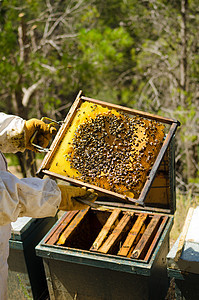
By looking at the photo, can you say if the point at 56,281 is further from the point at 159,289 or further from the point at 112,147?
the point at 112,147

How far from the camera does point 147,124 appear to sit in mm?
2629

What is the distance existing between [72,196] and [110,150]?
0.55 metres

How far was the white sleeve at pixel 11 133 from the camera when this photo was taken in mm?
2561

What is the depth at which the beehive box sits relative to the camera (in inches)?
89.5

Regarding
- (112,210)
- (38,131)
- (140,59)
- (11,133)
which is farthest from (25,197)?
(140,59)

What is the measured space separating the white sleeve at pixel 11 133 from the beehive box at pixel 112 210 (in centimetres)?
28

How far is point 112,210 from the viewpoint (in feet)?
9.46

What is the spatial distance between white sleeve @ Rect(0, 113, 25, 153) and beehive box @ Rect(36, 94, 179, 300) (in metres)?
0.28

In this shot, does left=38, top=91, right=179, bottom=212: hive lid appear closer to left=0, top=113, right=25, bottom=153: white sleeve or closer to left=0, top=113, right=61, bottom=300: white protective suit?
left=0, top=113, right=25, bottom=153: white sleeve

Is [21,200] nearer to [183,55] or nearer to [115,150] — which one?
[115,150]

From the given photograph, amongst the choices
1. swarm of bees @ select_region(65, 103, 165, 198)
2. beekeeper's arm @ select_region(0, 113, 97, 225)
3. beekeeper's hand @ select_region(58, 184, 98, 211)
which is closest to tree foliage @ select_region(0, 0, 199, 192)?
swarm of bees @ select_region(65, 103, 165, 198)

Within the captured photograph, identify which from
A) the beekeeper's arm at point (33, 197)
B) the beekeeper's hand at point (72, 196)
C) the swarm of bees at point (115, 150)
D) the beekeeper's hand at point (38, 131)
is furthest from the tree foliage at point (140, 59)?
the beekeeper's arm at point (33, 197)

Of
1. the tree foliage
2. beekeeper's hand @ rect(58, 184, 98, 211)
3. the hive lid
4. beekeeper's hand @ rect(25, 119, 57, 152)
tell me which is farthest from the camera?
the tree foliage

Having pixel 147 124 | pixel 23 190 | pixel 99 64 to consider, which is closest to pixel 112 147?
pixel 147 124
